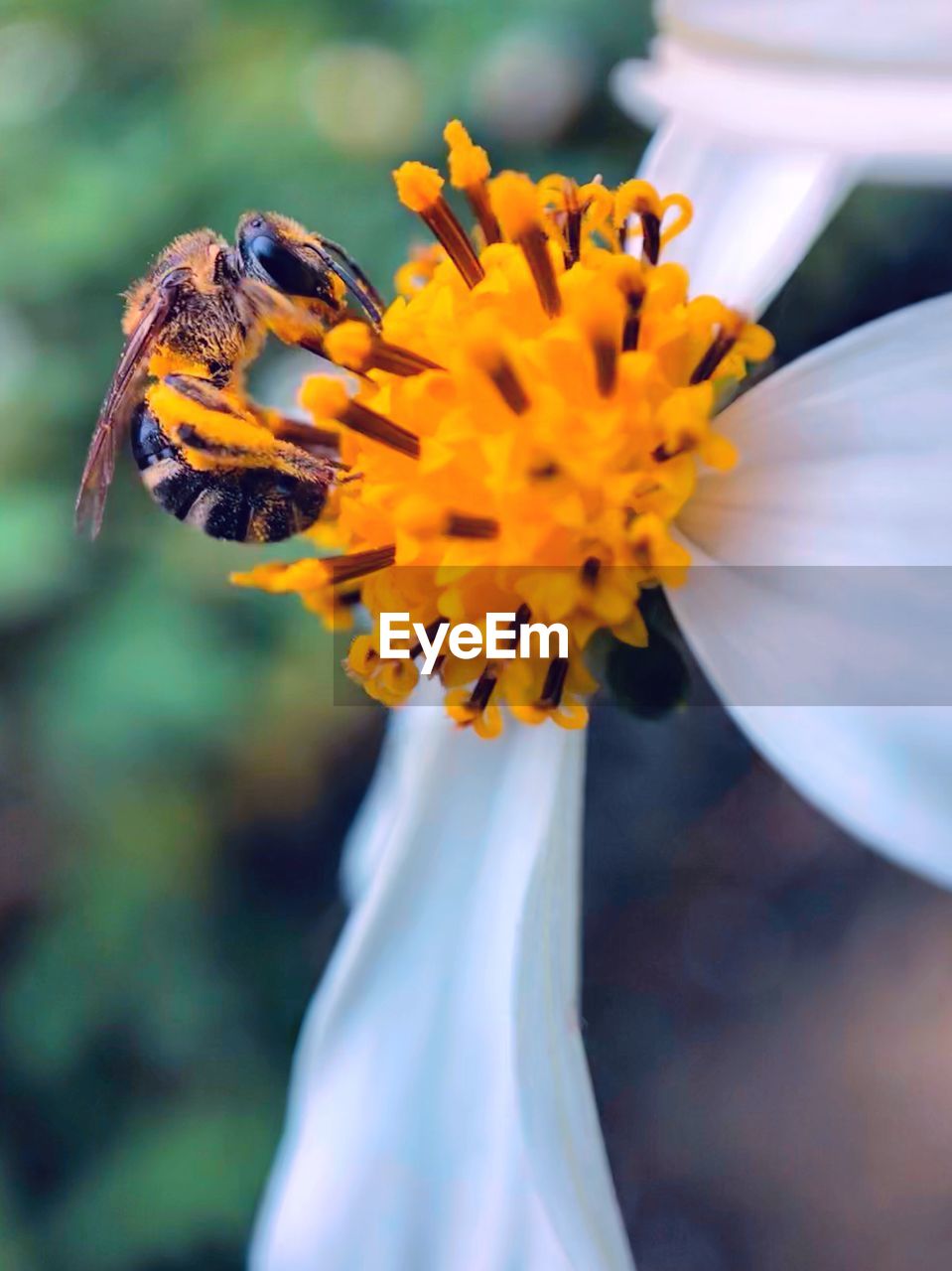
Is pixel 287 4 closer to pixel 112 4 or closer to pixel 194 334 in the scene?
pixel 112 4

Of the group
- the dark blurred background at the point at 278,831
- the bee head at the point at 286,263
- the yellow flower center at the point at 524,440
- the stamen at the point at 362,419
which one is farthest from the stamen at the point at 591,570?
the dark blurred background at the point at 278,831

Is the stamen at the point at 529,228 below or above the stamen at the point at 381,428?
above

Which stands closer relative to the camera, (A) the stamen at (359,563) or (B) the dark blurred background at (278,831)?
(A) the stamen at (359,563)

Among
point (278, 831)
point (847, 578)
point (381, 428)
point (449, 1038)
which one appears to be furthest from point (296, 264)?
point (278, 831)

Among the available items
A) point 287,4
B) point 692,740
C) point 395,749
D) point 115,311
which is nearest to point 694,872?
point 692,740

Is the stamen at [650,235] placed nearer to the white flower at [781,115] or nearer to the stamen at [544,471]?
the white flower at [781,115]

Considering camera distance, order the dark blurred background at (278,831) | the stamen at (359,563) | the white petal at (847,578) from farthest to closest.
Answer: the dark blurred background at (278,831), the stamen at (359,563), the white petal at (847,578)

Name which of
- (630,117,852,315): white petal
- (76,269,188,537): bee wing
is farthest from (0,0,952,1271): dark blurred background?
(76,269,188,537): bee wing
